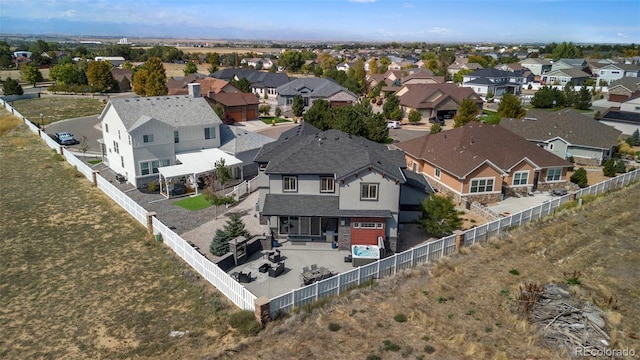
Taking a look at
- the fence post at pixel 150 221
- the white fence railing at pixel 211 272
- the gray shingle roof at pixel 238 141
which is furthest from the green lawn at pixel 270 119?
the white fence railing at pixel 211 272

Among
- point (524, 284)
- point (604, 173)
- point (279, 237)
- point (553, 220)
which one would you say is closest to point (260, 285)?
point (279, 237)

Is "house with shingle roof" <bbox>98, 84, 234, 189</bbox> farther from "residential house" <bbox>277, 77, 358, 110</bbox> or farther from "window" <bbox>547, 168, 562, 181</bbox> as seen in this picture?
"residential house" <bbox>277, 77, 358, 110</bbox>

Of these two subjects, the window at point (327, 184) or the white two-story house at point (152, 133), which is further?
the white two-story house at point (152, 133)

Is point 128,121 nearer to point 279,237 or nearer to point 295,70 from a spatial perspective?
point 279,237

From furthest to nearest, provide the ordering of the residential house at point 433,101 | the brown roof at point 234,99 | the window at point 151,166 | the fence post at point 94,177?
1. the residential house at point 433,101
2. the brown roof at point 234,99
3. the window at point 151,166
4. the fence post at point 94,177

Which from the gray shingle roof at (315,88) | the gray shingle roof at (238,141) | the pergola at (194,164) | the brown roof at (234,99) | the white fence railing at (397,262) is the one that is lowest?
the white fence railing at (397,262)

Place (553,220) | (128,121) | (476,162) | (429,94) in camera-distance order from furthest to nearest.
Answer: (429,94), (128,121), (476,162), (553,220)

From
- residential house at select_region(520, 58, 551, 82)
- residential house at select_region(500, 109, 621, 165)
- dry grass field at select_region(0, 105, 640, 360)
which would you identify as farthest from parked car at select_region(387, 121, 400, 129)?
residential house at select_region(520, 58, 551, 82)

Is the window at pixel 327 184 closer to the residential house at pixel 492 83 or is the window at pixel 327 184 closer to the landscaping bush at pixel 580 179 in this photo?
the landscaping bush at pixel 580 179
